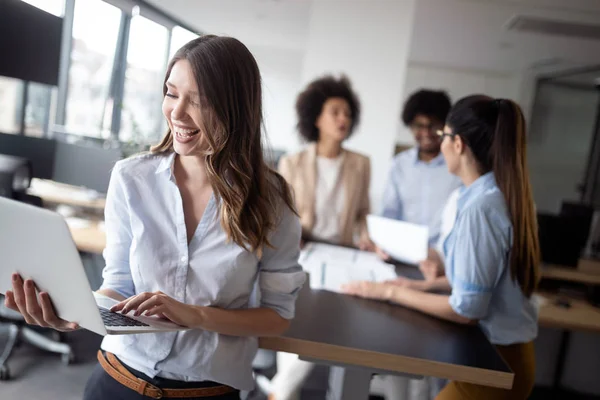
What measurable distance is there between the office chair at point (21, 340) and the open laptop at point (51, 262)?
2281 mm

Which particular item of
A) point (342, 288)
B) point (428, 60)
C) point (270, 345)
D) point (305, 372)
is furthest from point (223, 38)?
point (428, 60)

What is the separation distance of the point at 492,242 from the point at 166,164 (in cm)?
87

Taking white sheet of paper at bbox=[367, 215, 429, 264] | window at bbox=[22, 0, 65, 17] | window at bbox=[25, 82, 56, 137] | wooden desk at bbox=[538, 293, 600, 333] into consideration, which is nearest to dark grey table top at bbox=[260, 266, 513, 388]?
white sheet of paper at bbox=[367, 215, 429, 264]

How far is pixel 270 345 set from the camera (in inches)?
49.0

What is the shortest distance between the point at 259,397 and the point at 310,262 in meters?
1.22

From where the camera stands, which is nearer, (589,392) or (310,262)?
(310,262)

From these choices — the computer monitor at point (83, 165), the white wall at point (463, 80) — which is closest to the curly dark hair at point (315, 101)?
the computer monitor at point (83, 165)

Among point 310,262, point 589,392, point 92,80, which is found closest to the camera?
point 310,262

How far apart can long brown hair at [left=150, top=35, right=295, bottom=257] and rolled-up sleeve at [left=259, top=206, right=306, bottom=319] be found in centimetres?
2

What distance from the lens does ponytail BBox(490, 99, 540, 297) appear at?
4.77ft

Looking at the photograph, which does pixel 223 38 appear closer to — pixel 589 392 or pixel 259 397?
pixel 259 397

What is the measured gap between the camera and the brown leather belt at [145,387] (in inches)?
41.0

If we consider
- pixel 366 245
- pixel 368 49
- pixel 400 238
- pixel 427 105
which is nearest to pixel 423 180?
pixel 427 105

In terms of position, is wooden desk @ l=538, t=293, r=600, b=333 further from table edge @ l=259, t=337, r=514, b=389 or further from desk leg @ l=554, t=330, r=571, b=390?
table edge @ l=259, t=337, r=514, b=389
